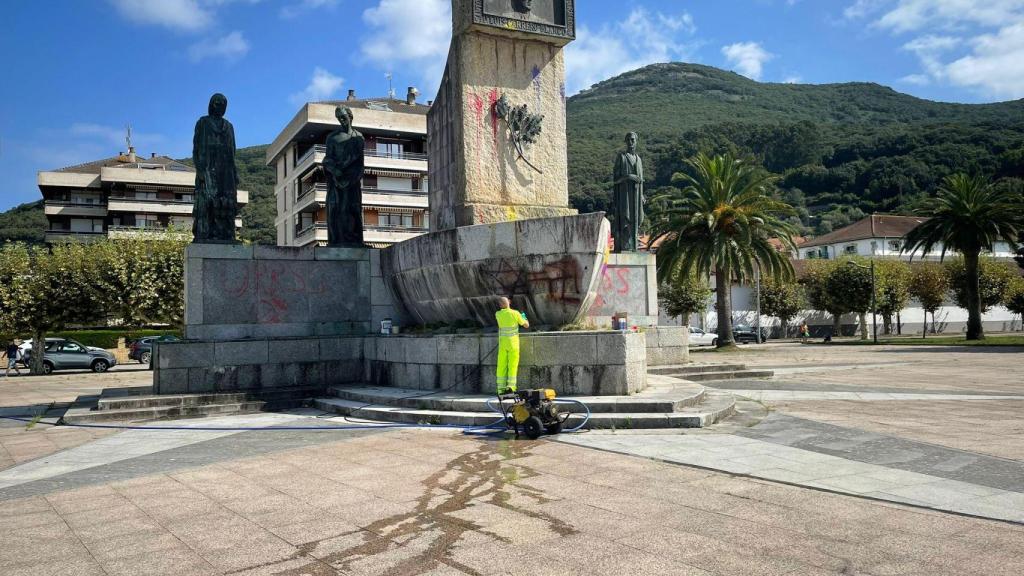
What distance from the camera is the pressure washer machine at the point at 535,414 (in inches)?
316

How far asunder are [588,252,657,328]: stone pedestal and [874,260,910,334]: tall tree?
39.1 m

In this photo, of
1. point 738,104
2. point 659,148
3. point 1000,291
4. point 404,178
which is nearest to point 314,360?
point 404,178

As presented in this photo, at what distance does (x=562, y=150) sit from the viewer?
12844mm

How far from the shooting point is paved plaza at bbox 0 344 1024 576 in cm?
413

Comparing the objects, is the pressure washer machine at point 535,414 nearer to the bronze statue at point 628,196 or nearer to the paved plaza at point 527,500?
the paved plaza at point 527,500

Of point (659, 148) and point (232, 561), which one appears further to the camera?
point (659, 148)

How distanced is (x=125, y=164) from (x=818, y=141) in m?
94.4

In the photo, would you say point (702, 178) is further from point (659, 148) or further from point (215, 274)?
point (659, 148)

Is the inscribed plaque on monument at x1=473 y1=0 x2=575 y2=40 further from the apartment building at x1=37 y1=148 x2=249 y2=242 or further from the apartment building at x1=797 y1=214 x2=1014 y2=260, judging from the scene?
the apartment building at x1=797 y1=214 x2=1014 y2=260

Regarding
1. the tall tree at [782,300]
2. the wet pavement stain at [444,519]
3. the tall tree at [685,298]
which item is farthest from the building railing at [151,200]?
the wet pavement stain at [444,519]

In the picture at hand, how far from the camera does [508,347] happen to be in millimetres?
9180

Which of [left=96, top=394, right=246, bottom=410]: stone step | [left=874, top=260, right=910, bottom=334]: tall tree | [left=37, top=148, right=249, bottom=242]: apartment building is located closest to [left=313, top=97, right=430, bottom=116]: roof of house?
[left=37, top=148, right=249, bottom=242]: apartment building

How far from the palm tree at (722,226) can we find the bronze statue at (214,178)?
58.7 feet

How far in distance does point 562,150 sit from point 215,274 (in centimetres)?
623
